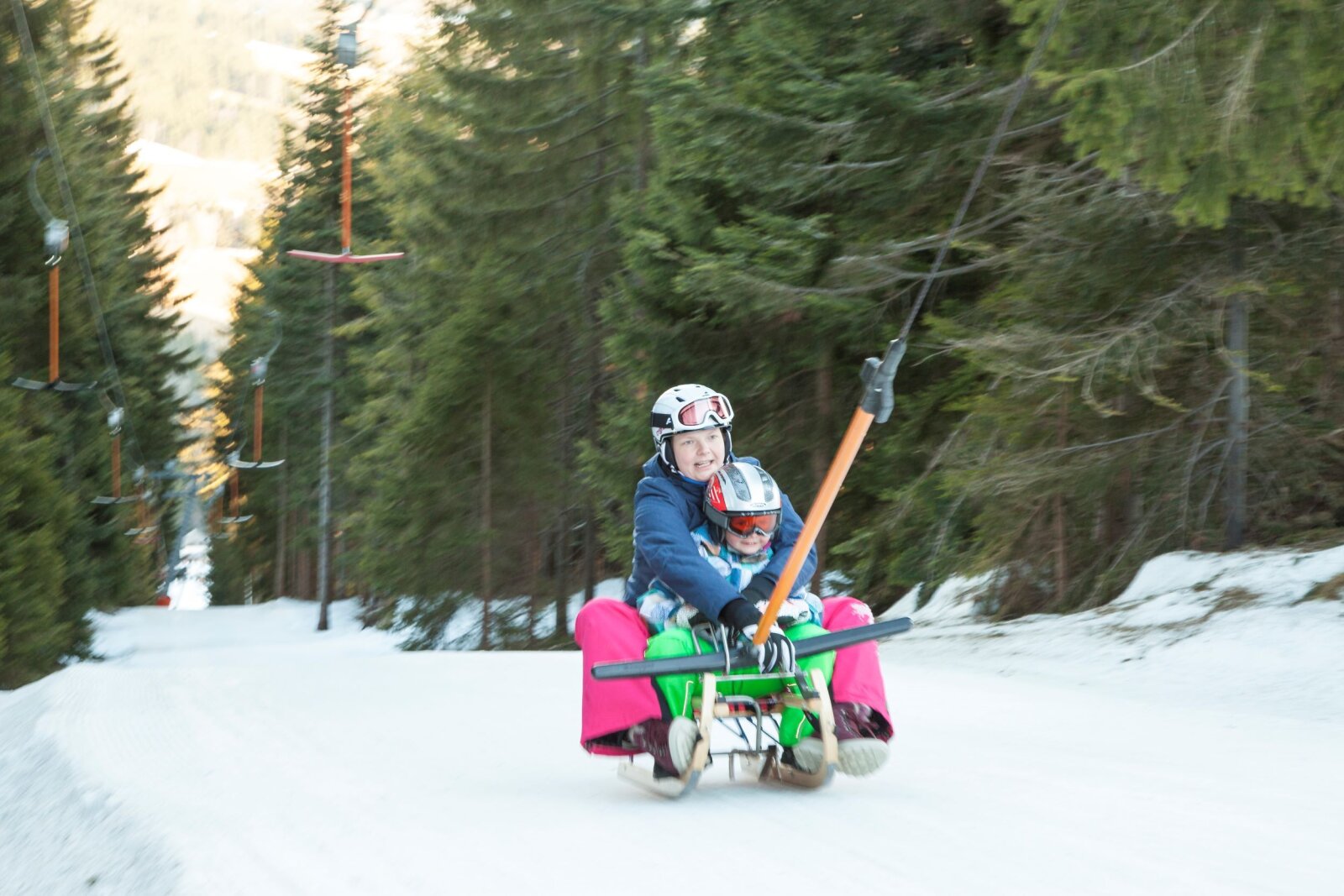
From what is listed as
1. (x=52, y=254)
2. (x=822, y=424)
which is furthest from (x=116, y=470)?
(x=822, y=424)

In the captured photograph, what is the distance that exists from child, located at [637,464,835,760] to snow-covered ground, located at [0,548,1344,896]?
1.28ft

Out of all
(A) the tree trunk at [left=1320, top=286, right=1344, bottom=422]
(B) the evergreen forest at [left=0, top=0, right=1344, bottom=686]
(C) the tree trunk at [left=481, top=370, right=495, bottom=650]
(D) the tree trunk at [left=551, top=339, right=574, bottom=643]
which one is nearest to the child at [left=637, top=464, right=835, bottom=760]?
(B) the evergreen forest at [left=0, top=0, right=1344, bottom=686]

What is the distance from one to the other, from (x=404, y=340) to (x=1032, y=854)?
98.1ft

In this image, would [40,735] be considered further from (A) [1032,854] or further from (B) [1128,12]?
(B) [1128,12]

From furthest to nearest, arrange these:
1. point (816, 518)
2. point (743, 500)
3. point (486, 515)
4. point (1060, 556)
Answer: point (486, 515) → point (1060, 556) → point (743, 500) → point (816, 518)

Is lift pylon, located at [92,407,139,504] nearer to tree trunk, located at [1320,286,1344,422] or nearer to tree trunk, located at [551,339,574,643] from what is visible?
tree trunk, located at [551,339,574,643]

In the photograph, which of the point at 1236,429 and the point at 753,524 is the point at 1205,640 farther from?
the point at 753,524

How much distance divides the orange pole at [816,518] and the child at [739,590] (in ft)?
0.34

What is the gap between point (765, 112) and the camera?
44.8ft

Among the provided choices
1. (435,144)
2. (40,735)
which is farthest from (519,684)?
(435,144)

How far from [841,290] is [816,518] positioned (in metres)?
9.16

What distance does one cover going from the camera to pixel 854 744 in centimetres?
493

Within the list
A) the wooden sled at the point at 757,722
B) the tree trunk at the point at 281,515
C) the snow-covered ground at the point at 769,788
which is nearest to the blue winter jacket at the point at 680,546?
the wooden sled at the point at 757,722

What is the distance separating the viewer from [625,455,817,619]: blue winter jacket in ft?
16.6
